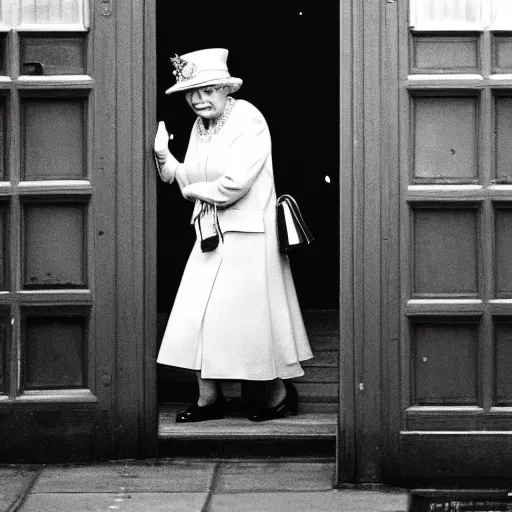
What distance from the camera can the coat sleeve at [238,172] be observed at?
7.87m

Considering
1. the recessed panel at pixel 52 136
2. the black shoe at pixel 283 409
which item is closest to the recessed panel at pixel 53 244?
the recessed panel at pixel 52 136

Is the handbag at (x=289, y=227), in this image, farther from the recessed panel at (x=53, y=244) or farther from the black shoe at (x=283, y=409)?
the recessed panel at (x=53, y=244)

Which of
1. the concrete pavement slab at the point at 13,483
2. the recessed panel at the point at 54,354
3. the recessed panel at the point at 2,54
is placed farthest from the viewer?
the recessed panel at the point at 54,354

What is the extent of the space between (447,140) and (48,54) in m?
1.99

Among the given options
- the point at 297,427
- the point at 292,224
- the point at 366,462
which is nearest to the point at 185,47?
the point at 292,224

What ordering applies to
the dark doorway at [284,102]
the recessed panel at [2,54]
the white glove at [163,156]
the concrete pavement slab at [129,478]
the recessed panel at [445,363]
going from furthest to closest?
1. the dark doorway at [284,102]
2. the white glove at [163,156]
3. the recessed panel at [2,54]
4. the recessed panel at [445,363]
5. the concrete pavement slab at [129,478]

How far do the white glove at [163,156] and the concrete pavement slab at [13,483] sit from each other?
5.59 ft

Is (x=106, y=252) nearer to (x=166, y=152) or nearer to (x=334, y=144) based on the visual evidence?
(x=166, y=152)

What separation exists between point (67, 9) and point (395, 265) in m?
2.04

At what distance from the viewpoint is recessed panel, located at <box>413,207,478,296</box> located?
23.4 feet

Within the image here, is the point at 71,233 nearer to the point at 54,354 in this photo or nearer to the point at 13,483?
the point at 54,354

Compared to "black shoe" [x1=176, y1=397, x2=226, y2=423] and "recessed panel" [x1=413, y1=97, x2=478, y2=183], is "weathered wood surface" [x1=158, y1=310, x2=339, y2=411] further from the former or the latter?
"recessed panel" [x1=413, y1=97, x2=478, y2=183]

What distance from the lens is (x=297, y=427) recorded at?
7.85 metres

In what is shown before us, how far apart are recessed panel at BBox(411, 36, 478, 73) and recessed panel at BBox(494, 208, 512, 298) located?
0.71 m
